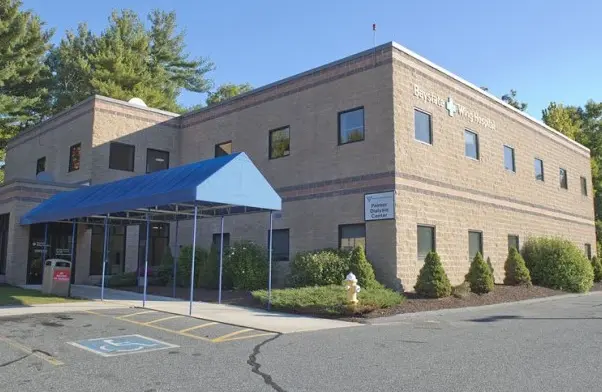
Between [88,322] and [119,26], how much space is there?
35660 millimetres

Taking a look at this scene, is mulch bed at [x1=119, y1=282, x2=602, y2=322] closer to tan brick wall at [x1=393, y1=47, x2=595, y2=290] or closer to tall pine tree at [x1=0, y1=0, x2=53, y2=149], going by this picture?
tan brick wall at [x1=393, y1=47, x2=595, y2=290]

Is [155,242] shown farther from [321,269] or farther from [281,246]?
[321,269]

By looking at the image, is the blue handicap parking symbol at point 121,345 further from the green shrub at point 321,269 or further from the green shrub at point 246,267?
the green shrub at point 246,267

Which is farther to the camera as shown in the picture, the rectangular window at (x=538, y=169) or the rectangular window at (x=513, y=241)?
the rectangular window at (x=538, y=169)

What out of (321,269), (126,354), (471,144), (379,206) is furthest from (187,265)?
(126,354)

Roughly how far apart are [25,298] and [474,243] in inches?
620

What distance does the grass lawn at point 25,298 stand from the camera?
1480 centimetres

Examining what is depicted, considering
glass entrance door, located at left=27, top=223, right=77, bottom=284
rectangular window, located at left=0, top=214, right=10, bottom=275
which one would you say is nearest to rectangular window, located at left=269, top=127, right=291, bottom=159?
glass entrance door, located at left=27, top=223, right=77, bottom=284

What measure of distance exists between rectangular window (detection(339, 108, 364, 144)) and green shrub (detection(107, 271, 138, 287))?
395 inches

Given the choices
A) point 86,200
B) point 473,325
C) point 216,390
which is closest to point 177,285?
point 86,200

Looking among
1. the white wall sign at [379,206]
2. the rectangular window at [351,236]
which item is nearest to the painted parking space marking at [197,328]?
the rectangular window at [351,236]

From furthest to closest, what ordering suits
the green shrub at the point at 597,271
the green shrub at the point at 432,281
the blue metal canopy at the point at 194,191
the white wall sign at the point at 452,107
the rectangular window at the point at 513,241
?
the green shrub at the point at 597,271 < the rectangular window at the point at 513,241 < the white wall sign at the point at 452,107 < the green shrub at the point at 432,281 < the blue metal canopy at the point at 194,191

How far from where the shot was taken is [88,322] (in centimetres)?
1130

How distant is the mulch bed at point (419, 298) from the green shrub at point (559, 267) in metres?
0.81
